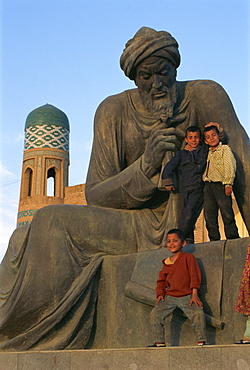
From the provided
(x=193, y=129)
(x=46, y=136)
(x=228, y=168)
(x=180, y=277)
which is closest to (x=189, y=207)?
(x=228, y=168)

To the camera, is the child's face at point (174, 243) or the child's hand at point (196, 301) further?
the child's face at point (174, 243)

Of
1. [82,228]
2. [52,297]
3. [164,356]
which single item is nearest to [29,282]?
[52,297]

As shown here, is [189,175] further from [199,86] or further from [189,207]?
[199,86]

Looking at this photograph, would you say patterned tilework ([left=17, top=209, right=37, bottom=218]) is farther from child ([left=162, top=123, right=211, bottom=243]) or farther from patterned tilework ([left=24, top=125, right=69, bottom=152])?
Answer: child ([left=162, top=123, right=211, bottom=243])

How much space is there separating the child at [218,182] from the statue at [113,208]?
273 millimetres

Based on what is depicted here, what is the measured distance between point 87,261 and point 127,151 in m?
1.10

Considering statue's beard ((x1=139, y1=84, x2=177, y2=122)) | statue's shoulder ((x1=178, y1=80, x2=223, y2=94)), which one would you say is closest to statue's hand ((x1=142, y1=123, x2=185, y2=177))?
statue's beard ((x1=139, y1=84, x2=177, y2=122))

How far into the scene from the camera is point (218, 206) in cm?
500

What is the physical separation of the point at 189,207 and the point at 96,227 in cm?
72

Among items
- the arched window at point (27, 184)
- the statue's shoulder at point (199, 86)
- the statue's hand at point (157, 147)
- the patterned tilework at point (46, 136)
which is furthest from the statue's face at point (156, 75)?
the arched window at point (27, 184)

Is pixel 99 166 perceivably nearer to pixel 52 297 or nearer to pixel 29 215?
pixel 52 297

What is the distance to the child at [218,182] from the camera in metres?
4.92

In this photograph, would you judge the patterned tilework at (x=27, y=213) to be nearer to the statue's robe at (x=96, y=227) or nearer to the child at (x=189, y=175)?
the statue's robe at (x=96, y=227)

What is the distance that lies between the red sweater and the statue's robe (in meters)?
0.85
